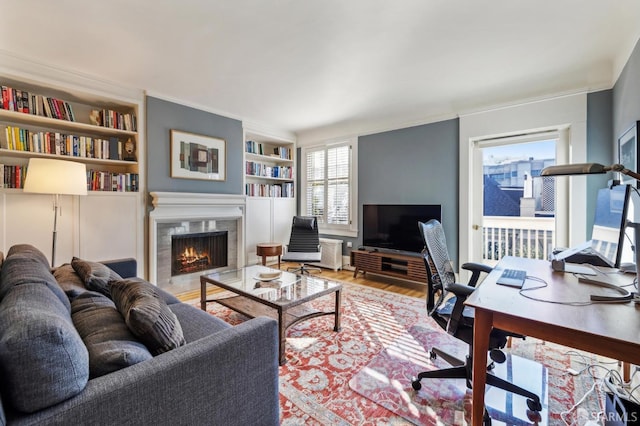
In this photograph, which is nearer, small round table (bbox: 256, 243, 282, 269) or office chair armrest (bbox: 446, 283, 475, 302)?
office chair armrest (bbox: 446, 283, 475, 302)

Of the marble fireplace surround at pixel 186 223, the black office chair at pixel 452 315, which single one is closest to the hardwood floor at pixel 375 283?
the marble fireplace surround at pixel 186 223

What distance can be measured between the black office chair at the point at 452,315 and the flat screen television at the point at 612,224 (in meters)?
0.64

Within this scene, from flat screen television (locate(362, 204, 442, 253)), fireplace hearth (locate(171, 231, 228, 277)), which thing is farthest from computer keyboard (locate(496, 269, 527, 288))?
fireplace hearth (locate(171, 231, 228, 277))

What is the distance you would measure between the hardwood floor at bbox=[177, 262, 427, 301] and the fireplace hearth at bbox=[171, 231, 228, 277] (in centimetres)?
38

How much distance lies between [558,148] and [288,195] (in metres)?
3.86

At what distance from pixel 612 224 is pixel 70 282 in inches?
125

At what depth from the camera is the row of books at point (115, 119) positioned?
3.10m

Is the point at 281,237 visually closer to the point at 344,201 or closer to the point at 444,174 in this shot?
the point at 344,201

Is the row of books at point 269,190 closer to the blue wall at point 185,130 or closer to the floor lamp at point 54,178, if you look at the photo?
the blue wall at point 185,130

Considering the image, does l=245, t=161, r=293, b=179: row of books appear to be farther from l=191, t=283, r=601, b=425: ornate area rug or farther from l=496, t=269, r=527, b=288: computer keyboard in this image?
l=496, t=269, r=527, b=288: computer keyboard

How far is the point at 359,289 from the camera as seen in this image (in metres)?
3.72

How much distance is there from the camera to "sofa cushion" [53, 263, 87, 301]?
1518mm

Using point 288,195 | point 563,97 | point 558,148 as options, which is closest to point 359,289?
point 288,195

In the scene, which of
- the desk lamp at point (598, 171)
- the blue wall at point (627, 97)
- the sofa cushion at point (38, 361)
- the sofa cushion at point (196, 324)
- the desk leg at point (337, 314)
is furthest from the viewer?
the desk leg at point (337, 314)
